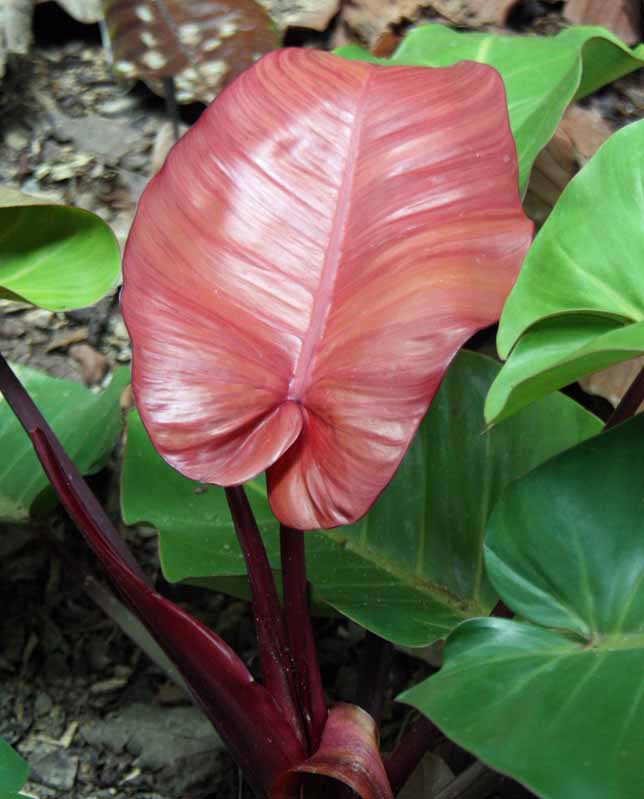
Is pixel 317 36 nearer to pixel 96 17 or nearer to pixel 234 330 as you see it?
pixel 96 17

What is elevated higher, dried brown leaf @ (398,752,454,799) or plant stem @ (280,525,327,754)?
plant stem @ (280,525,327,754)

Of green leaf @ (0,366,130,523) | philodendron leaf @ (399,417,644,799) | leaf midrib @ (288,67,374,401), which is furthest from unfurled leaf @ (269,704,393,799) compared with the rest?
green leaf @ (0,366,130,523)

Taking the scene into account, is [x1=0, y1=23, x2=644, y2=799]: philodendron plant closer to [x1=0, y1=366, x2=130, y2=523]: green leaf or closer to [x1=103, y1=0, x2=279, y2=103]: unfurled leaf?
[x1=0, y1=366, x2=130, y2=523]: green leaf

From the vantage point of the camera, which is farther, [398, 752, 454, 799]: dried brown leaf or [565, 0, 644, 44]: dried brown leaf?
[565, 0, 644, 44]: dried brown leaf

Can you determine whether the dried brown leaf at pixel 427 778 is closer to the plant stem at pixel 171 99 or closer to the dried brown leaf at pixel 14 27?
the plant stem at pixel 171 99

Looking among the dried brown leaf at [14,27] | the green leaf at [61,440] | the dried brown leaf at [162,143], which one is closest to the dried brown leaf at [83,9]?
the dried brown leaf at [14,27]

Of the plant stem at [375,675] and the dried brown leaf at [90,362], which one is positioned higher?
the plant stem at [375,675]

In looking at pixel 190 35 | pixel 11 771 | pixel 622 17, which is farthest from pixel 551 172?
pixel 11 771
